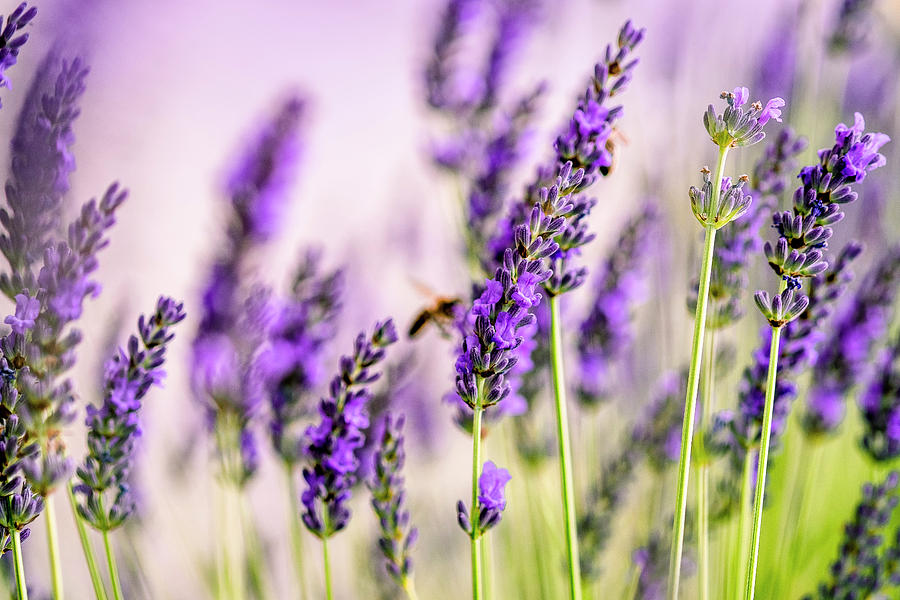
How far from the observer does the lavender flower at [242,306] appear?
1.82 feet

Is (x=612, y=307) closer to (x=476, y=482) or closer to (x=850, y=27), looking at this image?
(x=476, y=482)

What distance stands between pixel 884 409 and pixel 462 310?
12.2 inches

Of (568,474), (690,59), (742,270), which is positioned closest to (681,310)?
(690,59)

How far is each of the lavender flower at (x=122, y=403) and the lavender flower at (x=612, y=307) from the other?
34 cm

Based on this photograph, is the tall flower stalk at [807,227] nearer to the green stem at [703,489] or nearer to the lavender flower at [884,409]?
the green stem at [703,489]

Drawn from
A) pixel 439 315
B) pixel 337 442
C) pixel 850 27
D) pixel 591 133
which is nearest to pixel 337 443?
pixel 337 442

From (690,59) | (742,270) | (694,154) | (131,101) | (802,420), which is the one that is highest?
(131,101)

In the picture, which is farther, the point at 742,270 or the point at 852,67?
the point at 852,67

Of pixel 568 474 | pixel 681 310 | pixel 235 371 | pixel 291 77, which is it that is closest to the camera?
pixel 568 474

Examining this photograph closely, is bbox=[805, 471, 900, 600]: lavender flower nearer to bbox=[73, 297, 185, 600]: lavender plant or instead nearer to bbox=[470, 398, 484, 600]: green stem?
bbox=[470, 398, 484, 600]: green stem

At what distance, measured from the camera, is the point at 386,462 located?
0.41m

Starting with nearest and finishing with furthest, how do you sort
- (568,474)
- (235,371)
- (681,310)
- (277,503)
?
(568,474), (235,371), (681,310), (277,503)

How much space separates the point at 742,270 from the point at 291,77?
1.17 meters

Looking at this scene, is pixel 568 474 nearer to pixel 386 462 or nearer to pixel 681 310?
pixel 386 462
